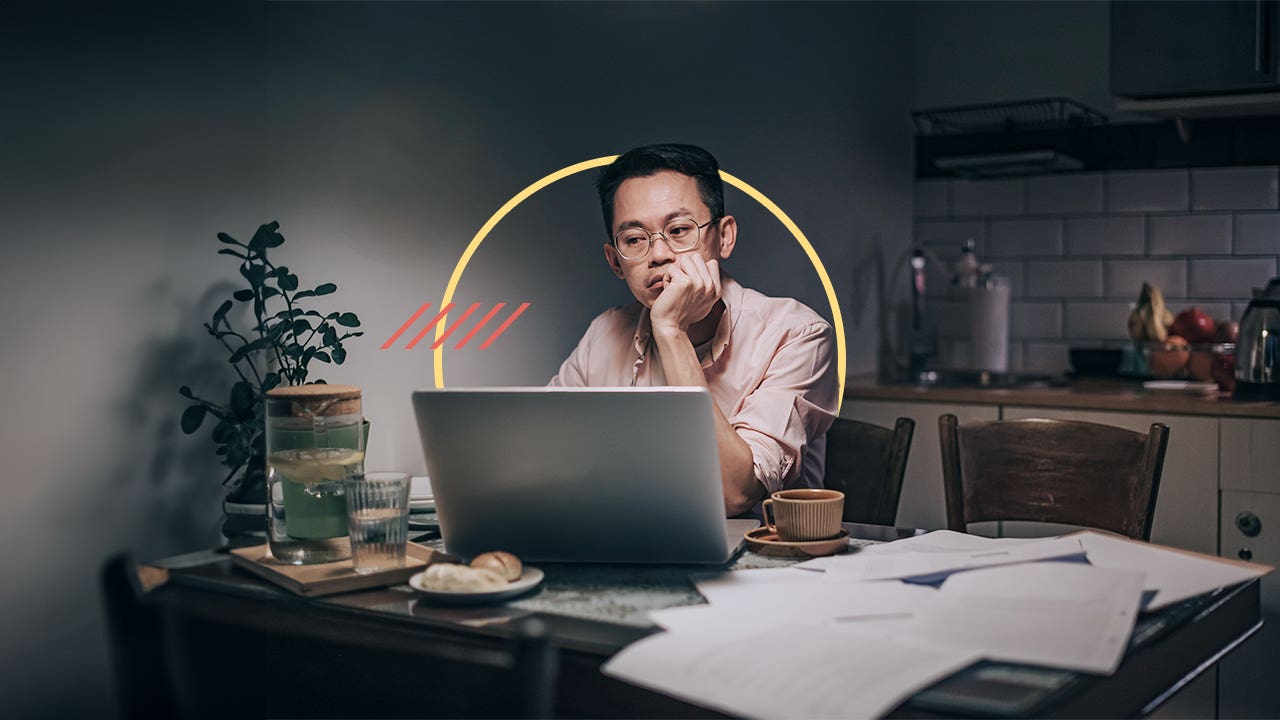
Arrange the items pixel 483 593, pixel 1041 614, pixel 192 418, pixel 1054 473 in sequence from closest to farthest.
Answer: pixel 1041 614 < pixel 483 593 < pixel 192 418 < pixel 1054 473

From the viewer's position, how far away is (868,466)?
2.11 meters

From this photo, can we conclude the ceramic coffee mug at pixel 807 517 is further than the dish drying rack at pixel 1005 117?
No

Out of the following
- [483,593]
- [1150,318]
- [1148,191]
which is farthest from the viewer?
[1148,191]

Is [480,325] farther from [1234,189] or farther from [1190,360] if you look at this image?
[1234,189]

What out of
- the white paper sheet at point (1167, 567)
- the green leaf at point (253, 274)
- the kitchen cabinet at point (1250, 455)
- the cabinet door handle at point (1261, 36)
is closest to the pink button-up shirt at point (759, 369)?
the white paper sheet at point (1167, 567)

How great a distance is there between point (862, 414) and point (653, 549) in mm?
2078

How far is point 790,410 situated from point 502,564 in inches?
29.6

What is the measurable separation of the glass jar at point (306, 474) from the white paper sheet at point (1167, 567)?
87 centimetres

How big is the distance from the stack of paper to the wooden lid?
0.50 meters

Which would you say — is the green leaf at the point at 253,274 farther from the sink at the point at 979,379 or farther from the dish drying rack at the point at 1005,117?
the dish drying rack at the point at 1005,117

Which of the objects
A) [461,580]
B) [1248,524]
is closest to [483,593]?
[461,580]

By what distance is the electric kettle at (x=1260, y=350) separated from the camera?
280 cm

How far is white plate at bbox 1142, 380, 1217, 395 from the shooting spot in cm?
301

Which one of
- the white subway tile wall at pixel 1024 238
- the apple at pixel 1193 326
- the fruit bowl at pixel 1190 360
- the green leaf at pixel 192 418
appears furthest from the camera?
the white subway tile wall at pixel 1024 238
